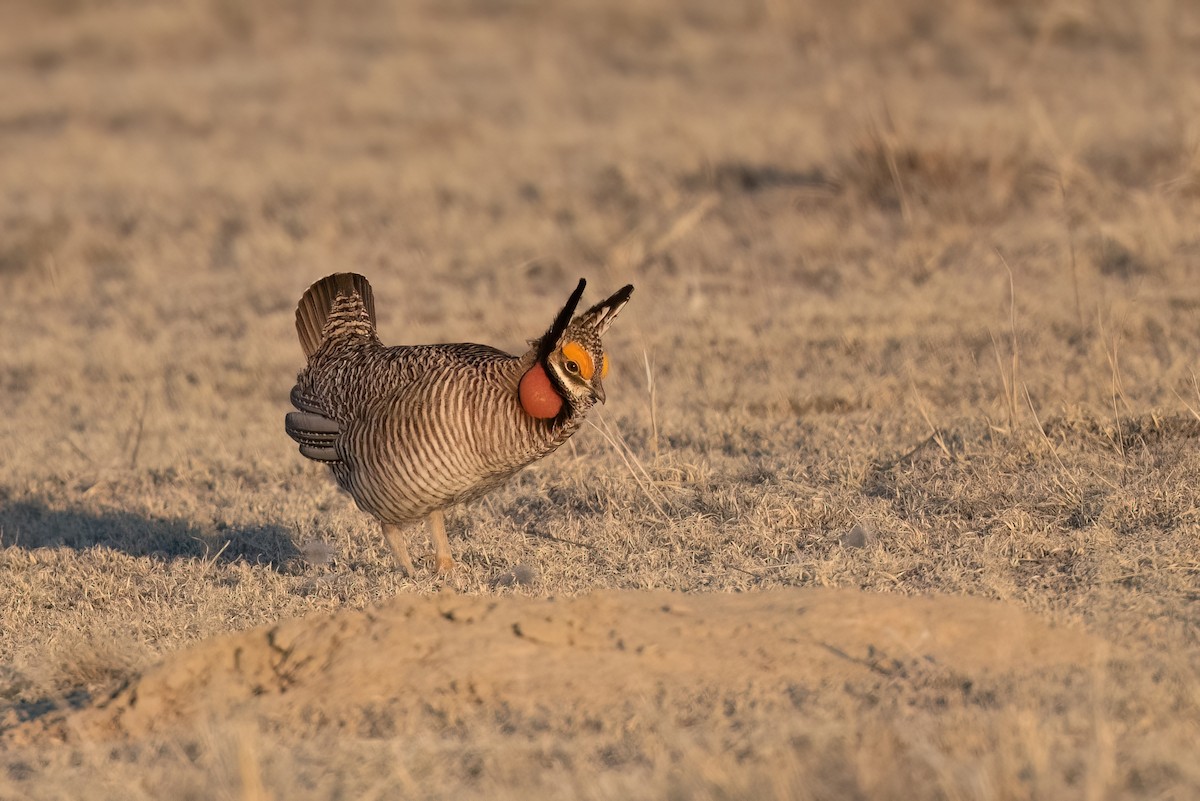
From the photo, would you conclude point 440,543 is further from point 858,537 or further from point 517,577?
point 858,537

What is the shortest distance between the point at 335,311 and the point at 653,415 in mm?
1464

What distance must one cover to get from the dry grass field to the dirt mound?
14 mm

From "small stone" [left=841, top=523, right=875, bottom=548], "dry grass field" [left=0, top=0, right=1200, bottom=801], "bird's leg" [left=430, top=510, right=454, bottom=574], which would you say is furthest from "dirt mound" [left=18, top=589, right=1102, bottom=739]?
"bird's leg" [left=430, top=510, right=454, bottom=574]

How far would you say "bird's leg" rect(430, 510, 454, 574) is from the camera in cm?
629

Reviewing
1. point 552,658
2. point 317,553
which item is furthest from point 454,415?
point 552,658

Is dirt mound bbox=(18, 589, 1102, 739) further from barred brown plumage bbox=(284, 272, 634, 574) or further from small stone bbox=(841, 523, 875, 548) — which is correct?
small stone bbox=(841, 523, 875, 548)

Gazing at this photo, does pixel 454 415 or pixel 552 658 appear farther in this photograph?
pixel 454 415

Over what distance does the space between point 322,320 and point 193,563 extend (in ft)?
3.82

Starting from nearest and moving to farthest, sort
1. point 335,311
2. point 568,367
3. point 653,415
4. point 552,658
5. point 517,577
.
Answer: point 552,658
point 568,367
point 517,577
point 335,311
point 653,415

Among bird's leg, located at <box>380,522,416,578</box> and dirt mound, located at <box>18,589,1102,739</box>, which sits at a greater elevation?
dirt mound, located at <box>18,589,1102,739</box>

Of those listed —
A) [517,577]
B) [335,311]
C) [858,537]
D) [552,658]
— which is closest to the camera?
[552,658]

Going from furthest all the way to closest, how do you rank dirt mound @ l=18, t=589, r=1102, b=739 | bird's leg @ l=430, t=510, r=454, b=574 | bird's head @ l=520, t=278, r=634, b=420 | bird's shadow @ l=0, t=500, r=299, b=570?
bird's shadow @ l=0, t=500, r=299, b=570, bird's leg @ l=430, t=510, r=454, b=574, bird's head @ l=520, t=278, r=634, b=420, dirt mound @ l=18, t=589, r=1102, b=739

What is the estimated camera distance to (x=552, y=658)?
4.67 metres

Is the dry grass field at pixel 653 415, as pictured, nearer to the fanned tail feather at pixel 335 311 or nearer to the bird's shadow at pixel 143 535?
the bird's shadow at pixel 143 535
